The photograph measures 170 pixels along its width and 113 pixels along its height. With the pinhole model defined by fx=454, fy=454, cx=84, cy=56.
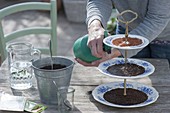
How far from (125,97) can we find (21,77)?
1.67 feet

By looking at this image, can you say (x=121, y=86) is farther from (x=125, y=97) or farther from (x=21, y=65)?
(x=21, y=65)

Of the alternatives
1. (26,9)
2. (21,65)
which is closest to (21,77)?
(21,65)

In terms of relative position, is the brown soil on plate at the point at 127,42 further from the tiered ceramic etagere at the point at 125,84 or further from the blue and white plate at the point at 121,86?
the blue and white plate at the point at 121,86

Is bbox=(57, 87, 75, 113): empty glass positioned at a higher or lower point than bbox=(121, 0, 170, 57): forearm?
lower

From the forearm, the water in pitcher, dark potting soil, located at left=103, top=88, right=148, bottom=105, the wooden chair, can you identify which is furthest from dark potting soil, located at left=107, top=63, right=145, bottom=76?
the wooden chair

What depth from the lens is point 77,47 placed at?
2.06 metres

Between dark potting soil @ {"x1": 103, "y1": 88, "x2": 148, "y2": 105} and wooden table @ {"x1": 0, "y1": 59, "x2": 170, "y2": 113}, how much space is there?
0.12 ft

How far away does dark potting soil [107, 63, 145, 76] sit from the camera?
1858 mm

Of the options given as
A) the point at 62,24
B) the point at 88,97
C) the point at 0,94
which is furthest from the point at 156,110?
the point at 62,24

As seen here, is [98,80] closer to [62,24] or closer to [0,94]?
[0,94]

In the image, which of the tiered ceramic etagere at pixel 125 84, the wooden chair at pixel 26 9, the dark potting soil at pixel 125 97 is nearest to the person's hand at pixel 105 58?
the tiered ceramic etagere at pixel 125 84

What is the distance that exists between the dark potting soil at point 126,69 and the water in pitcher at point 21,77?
1.38ft

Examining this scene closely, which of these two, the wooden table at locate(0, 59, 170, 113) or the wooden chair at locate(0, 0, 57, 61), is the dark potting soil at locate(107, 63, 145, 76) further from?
the wooden chair at locate(0, 0, 57, 61)

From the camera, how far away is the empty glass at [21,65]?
2102 mm
